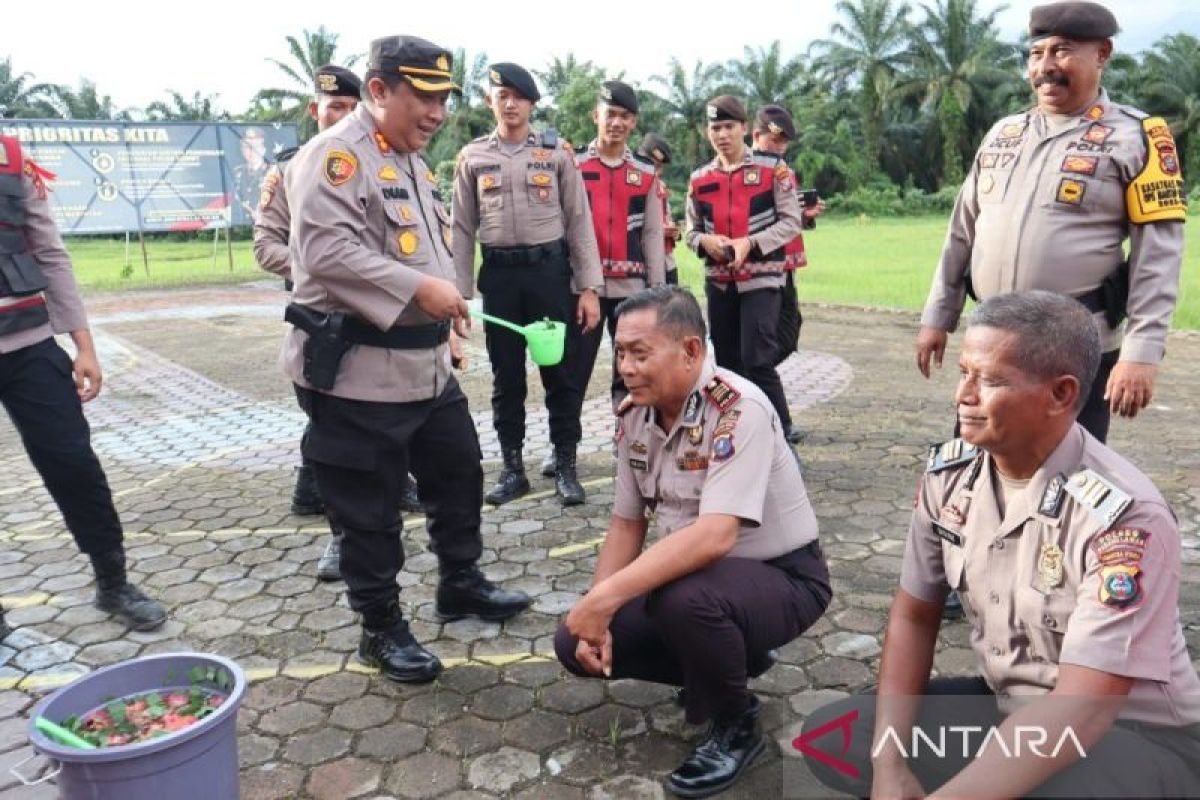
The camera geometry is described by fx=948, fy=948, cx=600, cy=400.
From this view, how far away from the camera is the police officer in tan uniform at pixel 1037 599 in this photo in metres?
1.67

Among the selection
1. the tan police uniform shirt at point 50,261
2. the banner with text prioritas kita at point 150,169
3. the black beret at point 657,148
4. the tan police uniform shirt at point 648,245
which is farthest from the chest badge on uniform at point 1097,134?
the banner with text prioritas kita at point 150,169

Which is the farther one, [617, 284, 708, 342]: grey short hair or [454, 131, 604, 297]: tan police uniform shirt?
[454, 131, 604, 297]: tan police uniform shirt

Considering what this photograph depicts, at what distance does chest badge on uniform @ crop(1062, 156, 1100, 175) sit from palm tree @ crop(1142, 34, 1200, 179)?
39.0 metres

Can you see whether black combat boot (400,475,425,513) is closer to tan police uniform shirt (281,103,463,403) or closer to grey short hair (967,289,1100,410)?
tan police uniform shirt (281,103,463,403)

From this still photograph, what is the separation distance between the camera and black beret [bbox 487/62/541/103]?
180 inches

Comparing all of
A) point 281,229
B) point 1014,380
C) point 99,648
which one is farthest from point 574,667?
point 281,229

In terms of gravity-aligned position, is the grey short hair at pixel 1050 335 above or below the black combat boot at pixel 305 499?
above

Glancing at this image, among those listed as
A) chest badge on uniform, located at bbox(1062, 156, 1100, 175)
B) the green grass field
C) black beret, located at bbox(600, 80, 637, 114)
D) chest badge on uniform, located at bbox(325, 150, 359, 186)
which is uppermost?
black beret, located at bbox(600, 80, 637, 114)

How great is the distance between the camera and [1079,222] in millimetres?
2977

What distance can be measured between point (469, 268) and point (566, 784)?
119 inches

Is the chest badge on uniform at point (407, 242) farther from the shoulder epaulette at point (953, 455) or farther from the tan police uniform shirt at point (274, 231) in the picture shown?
the shoulder epaulette at point (953, 455)

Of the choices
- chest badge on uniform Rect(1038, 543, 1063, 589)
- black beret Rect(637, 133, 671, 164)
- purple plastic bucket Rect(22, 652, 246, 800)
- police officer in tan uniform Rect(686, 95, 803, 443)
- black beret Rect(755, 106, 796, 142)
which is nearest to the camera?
chest badge on uniform Rect(1038, 543, 1063, 589)

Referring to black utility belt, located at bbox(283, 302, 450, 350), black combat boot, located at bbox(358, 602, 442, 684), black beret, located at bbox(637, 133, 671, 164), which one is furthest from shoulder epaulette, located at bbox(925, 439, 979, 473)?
black beret, located at bbox(637, 133, 671, 164)

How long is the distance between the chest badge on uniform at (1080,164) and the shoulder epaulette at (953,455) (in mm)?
1333
